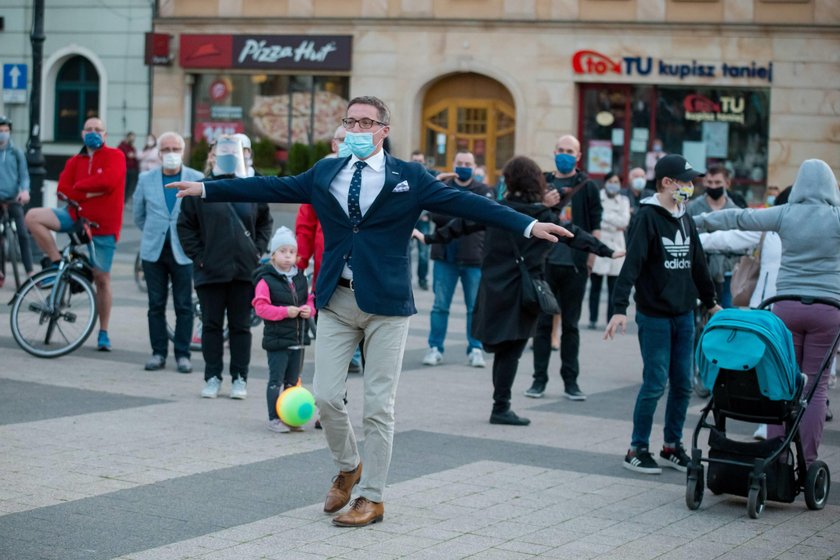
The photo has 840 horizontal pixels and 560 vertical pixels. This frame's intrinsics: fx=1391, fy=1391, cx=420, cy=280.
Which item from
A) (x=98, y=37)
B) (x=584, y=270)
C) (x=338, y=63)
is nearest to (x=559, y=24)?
(x=338, y=63)

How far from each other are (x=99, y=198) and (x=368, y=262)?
21.9 ft

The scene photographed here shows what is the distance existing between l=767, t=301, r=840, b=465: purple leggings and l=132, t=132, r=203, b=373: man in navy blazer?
5.53 metres

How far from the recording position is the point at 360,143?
6.84m

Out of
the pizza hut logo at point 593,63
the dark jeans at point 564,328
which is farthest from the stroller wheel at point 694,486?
the pizza hut logo at point 593,63

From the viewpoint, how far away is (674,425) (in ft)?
28.7

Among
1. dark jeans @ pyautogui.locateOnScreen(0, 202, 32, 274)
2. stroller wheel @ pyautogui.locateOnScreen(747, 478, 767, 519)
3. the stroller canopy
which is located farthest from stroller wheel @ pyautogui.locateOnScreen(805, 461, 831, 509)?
dark jeans @ pyautogui.locateOnScreen(0, 202, 32, 274)

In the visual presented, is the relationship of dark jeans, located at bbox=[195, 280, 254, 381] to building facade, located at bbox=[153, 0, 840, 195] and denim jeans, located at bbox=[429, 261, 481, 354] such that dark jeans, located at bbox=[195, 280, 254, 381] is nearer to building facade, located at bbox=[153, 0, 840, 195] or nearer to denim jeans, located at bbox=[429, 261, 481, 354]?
Result: denim jeans, located at bbox=[429, 261, 481, 354]

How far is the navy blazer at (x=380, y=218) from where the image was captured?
6840mm

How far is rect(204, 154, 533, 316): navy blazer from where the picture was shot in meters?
6.84

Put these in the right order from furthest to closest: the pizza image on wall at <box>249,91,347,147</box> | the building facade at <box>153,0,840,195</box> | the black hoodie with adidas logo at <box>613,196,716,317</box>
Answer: the pizza image on wall at <box>249,91,347,147</box>, the building facade at <box>153,0,840,195</box>, the black hoodie with adidas logo at <box>613,196,716,317</box>

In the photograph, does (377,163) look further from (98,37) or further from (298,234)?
(98,37)

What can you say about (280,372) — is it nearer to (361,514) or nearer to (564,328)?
(361,514)

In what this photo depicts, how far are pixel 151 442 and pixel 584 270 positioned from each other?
4.92 meters

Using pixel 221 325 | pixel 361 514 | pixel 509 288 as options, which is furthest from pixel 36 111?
pixel 361 514
